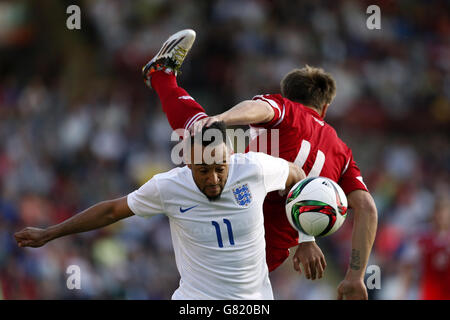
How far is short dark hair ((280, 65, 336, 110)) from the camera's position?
5.79 metres

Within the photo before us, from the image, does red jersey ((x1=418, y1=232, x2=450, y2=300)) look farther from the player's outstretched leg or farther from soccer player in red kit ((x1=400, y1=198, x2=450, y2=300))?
the player's outstretched leg

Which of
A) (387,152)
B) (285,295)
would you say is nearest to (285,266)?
(285,295)

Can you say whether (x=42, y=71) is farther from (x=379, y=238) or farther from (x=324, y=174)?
(x=324, y=174)

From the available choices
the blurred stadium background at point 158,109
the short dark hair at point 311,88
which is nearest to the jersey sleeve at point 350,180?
the short dark hair at point 311,88

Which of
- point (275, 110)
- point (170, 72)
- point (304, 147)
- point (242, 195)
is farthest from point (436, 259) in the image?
point (242, 195)

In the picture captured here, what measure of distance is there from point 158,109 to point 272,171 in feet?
26.1

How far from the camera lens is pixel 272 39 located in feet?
43.1

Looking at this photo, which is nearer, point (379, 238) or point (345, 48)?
point (379, 238)

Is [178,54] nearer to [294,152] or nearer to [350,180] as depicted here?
[294,152]

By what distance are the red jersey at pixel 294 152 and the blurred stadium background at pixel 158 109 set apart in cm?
427

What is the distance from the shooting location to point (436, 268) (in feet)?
25.5

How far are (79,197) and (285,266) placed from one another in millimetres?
3551

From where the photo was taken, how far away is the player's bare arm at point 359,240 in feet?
15.8

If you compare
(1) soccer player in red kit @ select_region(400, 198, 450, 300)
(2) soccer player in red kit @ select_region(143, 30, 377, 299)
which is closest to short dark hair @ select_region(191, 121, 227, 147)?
(2) soccer player in red kit @ select_region(143, 30, 377, 299)
